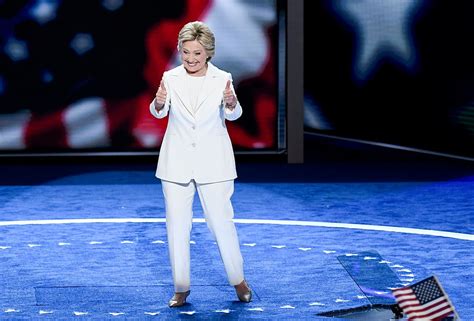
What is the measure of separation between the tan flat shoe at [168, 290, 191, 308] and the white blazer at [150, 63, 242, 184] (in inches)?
27.1

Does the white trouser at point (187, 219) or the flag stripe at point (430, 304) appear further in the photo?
the white trouser at point (187, 219)

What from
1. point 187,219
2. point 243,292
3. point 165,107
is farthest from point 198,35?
point 243,292

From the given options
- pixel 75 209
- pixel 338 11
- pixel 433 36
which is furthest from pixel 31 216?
pixel 338 11

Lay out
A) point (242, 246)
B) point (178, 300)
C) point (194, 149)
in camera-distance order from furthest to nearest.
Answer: point (242, 246) < point (178, 300) < point (194, 149)

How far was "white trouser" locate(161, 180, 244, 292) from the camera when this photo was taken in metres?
6.53

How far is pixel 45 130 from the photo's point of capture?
13.3 meters

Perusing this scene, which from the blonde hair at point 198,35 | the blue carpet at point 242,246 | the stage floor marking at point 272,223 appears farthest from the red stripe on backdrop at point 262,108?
the blonde hair at point 198,35

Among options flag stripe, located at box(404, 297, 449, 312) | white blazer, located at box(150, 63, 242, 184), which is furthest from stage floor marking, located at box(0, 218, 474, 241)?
flag stripe, located at box(404, 297, 449, 312)

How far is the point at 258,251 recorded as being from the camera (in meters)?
8.41

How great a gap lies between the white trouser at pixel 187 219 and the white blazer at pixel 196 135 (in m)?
0.07

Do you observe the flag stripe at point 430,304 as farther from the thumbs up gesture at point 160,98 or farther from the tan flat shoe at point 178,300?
the thumbs up gesture at point 160,98

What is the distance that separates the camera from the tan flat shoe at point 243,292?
264 inches

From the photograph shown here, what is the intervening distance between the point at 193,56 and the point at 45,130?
722cm

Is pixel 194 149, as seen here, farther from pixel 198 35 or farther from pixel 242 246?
pixel 242 246
